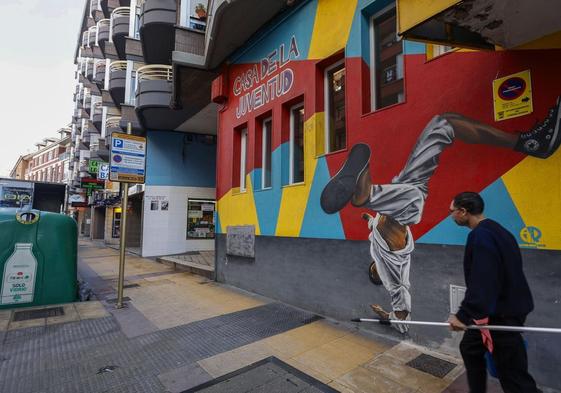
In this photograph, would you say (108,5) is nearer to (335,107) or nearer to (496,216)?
(335,107)

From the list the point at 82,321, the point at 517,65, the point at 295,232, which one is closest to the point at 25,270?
the point at 82,321

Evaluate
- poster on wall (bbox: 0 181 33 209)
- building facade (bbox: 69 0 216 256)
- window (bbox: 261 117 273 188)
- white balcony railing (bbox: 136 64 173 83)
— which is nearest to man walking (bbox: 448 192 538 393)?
window (bbox: 261 117 273 188)

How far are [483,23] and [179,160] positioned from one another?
13774mm

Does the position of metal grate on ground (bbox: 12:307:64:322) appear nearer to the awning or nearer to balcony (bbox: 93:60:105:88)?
the awning

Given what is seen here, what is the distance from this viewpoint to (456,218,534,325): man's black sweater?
95.0 inches

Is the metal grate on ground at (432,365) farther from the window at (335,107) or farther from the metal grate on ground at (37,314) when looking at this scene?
the metal grate on ground at (37,314)

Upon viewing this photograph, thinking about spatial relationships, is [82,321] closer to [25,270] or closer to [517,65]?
[25,270]

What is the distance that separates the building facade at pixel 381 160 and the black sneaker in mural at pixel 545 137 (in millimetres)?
13

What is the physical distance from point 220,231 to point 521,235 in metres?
6.94

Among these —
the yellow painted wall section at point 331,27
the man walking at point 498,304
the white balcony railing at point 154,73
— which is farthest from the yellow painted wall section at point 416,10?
the white balcony railing at point 154,73

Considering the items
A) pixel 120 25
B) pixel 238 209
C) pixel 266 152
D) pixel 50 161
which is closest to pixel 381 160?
pixel 266 152

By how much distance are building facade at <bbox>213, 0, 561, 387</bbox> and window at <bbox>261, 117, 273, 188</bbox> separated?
0.03 meters

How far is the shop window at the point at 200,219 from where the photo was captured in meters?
15.4

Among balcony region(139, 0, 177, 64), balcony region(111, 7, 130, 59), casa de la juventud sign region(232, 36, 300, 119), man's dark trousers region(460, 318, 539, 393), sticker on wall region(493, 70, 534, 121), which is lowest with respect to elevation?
man's dark trousers region(460, 318, 539, 393)
